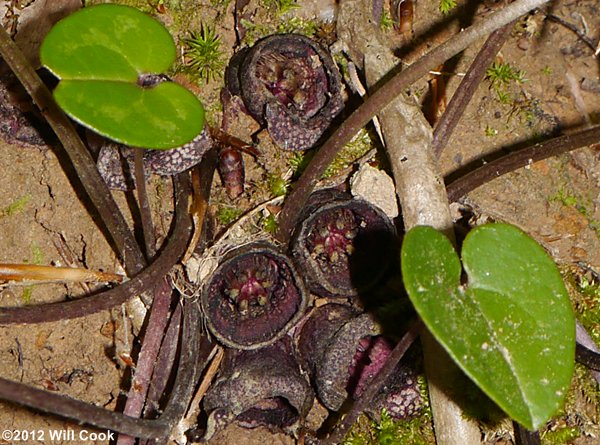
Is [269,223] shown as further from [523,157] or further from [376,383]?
[523,157]

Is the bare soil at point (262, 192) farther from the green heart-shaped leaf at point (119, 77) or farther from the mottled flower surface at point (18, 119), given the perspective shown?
the green heart-shaped leaf at point (119, 77)

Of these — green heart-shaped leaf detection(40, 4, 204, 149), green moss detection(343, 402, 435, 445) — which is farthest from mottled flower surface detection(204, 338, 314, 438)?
Result: green heart-shaped leaf detection(40, 4, 204, 149)

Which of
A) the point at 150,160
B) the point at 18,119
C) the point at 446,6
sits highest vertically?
the point at 446,6

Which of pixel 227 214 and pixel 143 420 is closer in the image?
pixel 143 420

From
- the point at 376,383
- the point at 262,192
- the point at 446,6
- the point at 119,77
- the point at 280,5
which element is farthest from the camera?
the point at 446,6

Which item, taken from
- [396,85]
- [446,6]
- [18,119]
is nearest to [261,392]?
[396,85]

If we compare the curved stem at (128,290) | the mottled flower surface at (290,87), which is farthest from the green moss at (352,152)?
the curved stem at (128,290)

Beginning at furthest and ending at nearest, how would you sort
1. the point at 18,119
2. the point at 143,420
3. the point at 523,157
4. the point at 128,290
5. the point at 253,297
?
the point at 18,119 < the point at 253,297 < the point at 523,157 < the point at 128,290 < the point at 143,420

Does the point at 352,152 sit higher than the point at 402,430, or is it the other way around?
the point at 352,152
